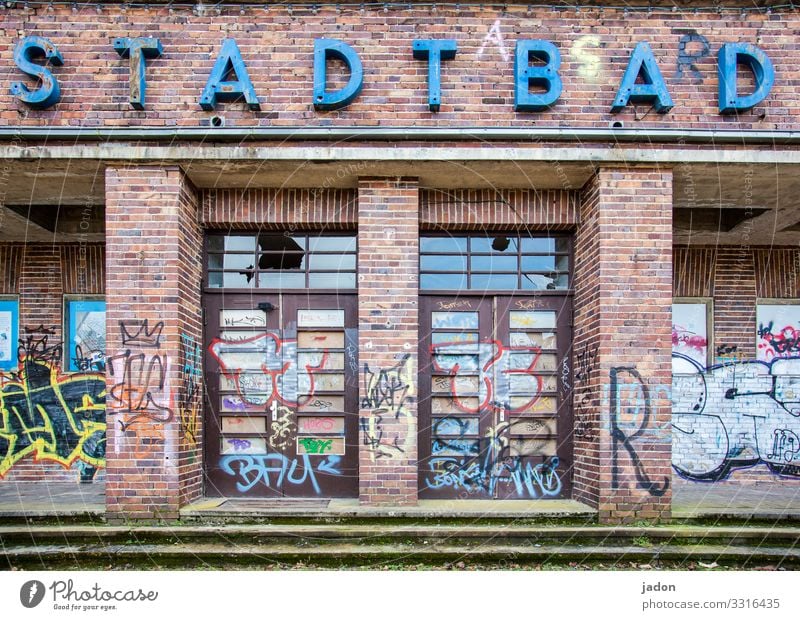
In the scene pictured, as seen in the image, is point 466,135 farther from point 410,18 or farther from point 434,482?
point 434,482

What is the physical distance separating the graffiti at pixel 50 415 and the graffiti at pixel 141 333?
2.70 meters

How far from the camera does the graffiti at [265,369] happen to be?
298 inches

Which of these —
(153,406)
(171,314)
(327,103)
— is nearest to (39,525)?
(153,406)

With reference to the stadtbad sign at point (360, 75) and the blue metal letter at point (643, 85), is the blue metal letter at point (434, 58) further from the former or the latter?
the blue metal letter at point (643, 85)

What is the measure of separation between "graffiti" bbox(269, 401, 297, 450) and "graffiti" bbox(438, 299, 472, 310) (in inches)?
86.7

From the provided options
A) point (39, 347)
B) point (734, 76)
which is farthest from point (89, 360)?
point (734, 76)

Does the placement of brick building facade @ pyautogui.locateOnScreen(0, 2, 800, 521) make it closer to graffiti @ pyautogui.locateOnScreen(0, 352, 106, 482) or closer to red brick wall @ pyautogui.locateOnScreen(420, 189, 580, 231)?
red brick wall @ pyautogui.locateOnScreen(420, 189, 580, 231)

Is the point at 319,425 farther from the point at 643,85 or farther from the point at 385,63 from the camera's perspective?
the point at 643,85

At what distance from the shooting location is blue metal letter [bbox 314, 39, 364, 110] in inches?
272

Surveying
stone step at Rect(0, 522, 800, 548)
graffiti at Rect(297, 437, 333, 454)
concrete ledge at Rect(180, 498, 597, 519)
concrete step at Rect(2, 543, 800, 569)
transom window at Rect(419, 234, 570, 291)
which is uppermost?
transom window at Rect(419, 234, 570, 291)

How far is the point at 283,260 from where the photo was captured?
25.4 feet

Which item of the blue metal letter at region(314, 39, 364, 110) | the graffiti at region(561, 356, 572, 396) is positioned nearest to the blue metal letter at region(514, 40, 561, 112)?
the blue metal letter at region(314, 39, 364, 110)

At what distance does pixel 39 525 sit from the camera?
6746 millimetres

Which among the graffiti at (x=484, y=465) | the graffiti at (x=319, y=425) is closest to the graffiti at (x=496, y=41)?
the graffiti at (x=484, y=465)
